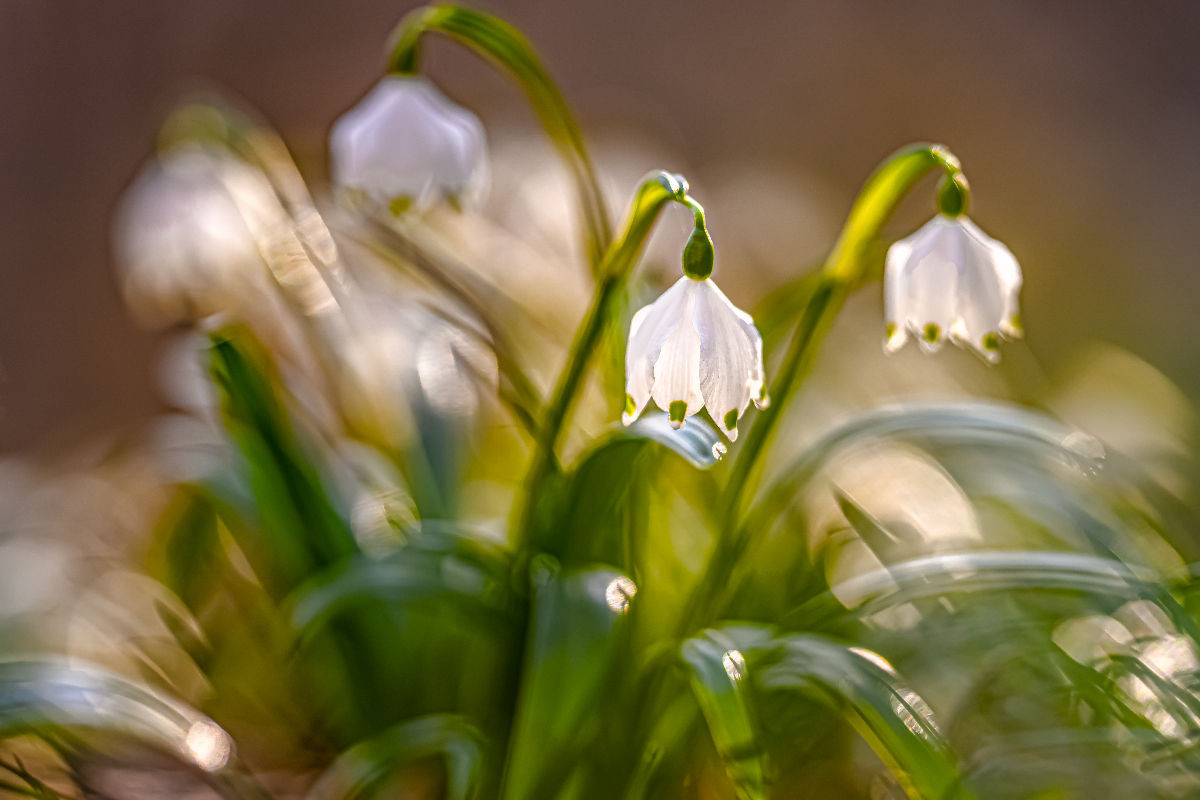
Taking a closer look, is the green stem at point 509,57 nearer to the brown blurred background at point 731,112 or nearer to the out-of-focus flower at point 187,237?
the out-of-focus flower at point 187,237

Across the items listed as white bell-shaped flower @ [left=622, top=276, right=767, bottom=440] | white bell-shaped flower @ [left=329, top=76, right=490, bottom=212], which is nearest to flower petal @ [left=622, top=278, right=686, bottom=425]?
white bell-shaped flower @ [left=622, top=276, right=767, bottom=440]

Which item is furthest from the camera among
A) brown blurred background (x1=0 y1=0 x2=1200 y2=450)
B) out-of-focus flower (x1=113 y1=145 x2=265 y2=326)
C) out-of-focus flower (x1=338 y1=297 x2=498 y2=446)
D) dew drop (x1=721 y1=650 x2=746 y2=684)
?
brown blurred background (x1=0 y1=0 x2=1200 y2=450)

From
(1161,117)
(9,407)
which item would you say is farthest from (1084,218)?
(9,407)

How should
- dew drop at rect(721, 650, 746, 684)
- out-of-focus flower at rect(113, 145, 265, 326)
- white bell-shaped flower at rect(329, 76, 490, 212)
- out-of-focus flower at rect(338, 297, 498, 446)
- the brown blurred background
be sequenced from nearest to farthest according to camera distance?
dew drop at rect(721, 650, 746, 684), white bell-shaped flower at rect(329, 76, 490, 212), out-of-focus flower at rect(113, 145, 265, 326), out-of-focus flower at rect(338, 297, 498, 446), the brown blurred background

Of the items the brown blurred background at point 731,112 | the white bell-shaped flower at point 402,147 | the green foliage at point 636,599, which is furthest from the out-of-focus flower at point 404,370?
the brown blurred background at point 731,112

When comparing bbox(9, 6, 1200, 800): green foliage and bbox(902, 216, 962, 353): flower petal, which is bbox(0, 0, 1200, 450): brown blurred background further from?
bbox(902, 216, 962, 353): flower petal
